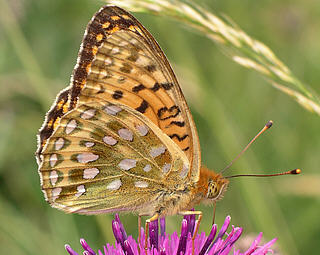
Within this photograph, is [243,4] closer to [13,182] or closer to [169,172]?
[13,182]

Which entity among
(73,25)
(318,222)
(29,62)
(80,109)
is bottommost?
(318,222)

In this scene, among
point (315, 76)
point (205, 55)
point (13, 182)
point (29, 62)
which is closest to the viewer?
point (29, 62)

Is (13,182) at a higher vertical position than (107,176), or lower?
higher

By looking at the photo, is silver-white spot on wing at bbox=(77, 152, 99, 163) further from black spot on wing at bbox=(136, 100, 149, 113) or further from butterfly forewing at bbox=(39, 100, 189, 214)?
black spot on wing at bbox=(136, 100, 149, 113)

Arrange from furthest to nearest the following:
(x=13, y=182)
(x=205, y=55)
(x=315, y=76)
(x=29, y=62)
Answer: (x=205, y=55), (x=315, y=76), (x=13, y=182), (x=29, y=62)

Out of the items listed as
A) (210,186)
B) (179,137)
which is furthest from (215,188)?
(179,137)

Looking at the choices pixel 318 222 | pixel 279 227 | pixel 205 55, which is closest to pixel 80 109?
pixel 279 227

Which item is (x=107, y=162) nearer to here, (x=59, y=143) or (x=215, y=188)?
(x=59, y=143)

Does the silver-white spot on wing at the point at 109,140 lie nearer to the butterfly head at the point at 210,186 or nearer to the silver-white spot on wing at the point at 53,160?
the silver-white spot on wing at the point at 53,160
